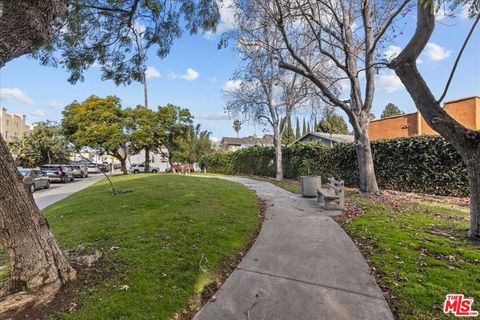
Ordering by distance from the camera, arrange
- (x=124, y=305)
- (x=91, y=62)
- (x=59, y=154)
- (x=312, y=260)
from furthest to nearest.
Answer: (x=59, y=154) → (x=91, y=62) → (x=312, y=260) → (x=124, y=305)

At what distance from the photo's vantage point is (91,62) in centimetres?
730

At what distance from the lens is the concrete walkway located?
11.1 feet

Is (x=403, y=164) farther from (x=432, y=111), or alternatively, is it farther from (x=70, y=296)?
(x=70, y=296)

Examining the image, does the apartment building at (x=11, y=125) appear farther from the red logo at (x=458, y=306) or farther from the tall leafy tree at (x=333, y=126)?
the red logo at (x=458, y=306)

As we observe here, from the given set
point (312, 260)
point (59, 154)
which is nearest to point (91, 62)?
point (312, 260)

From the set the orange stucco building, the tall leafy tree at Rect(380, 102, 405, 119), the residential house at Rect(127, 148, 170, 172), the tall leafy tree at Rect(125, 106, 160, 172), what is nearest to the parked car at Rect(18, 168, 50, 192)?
the tall leafy tree at Rect(125, 106, 160, 172)

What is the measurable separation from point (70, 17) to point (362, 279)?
7310 mm

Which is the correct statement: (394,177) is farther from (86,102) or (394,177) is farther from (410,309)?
(86,102)

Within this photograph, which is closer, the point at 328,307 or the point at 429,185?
the point at 328,307

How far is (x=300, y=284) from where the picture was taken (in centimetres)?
403

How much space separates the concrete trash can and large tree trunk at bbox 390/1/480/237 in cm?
581

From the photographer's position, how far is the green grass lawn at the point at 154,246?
345cm

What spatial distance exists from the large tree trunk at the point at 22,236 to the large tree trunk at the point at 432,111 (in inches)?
266

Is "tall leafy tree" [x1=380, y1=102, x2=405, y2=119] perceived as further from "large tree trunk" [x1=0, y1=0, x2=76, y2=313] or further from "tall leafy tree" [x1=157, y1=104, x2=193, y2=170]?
"large tree trunk" [x1=0, y1=0, x2=76, y2=313]
